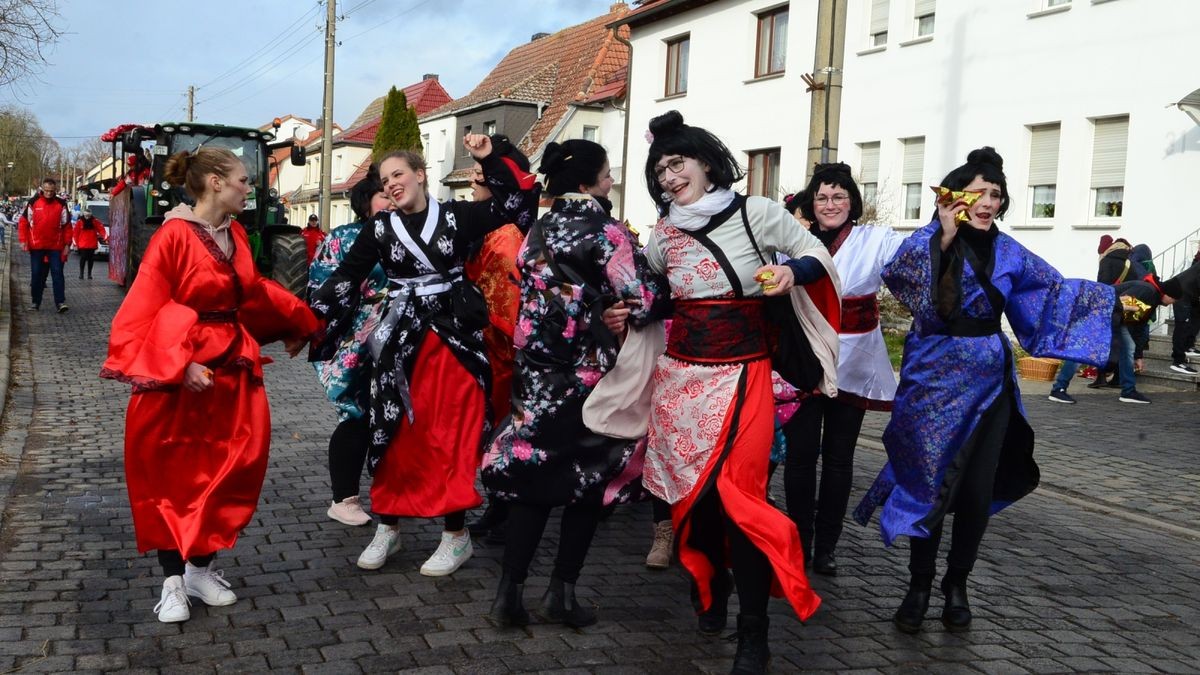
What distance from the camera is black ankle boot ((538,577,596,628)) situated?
441 cm

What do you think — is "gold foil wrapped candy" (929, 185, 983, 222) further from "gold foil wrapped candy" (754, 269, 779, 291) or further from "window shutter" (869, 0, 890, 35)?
"window shutter" (869, 0, 890, 35)

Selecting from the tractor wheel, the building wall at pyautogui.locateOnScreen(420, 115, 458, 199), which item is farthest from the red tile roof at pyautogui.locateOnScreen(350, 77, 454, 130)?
the tractor wheel

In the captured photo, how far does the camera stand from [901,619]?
4.57 metres

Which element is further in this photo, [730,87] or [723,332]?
[730,87]

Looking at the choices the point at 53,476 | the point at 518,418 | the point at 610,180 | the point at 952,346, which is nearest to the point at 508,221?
the point at 610,180

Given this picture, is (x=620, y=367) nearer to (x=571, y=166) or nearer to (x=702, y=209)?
(x=702, y=209)

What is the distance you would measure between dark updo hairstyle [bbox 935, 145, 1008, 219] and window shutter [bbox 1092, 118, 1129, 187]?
41.3 ft

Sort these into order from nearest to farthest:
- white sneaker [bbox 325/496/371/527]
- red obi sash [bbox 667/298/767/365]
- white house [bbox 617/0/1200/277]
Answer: red obi sash [bbox 667/298/767/365]
white sneaker [bbox 325/496/371/527]
white house [bbox 617/0/1200/277]

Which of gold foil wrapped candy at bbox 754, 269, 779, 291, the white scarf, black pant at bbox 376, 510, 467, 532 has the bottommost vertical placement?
black pant at bbox 376, 510, 467, 532

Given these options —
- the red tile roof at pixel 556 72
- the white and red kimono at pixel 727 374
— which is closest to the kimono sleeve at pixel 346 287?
the white and red kimono at pixel 727 374

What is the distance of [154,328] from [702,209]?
2.12 m

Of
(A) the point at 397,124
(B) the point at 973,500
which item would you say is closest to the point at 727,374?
(B) the point at 973,500

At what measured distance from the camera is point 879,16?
814 inches

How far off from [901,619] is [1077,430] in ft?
22.8
